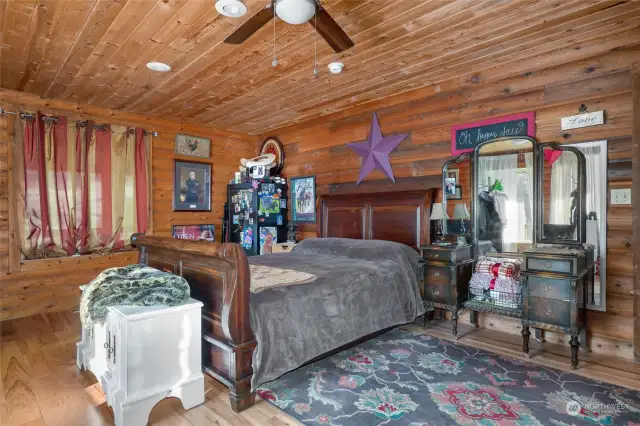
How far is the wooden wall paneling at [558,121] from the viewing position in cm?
269

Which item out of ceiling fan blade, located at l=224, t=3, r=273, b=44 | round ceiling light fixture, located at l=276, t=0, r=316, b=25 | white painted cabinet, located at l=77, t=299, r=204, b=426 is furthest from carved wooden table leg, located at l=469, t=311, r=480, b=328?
ceiling fan blade, located at l=224, t=3, r=273, b=44

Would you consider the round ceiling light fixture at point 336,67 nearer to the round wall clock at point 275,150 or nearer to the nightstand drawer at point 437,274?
the nightstand drawer at point 437,274

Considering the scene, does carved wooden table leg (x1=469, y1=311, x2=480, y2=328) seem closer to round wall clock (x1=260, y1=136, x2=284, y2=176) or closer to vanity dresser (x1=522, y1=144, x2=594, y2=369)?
vanity dresser (x1=522, y1=144, x2=594, y2=369)

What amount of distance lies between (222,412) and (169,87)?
318cm

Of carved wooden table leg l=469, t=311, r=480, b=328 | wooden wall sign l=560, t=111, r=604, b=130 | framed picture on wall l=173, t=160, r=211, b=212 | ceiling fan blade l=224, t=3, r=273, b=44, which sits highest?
ceiling fan blade l=224, t=3, r=273, b=44

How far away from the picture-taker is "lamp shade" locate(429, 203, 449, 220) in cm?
339

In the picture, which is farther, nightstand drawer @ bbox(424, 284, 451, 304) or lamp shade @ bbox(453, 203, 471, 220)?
lamp shade @ bbox(453, 203, 471, 220)

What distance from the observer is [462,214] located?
11.4 ft

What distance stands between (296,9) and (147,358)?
6.72ft

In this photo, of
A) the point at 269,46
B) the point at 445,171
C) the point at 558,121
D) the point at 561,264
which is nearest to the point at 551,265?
the point at 561,264

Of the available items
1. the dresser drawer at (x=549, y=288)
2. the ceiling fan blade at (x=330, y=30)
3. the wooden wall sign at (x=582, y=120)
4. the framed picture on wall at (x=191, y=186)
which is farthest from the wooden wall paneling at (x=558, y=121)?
the framed picture on wall at (x=191, y=186)

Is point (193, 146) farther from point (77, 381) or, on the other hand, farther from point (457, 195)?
point (457, 195)

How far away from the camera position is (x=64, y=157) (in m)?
4.02

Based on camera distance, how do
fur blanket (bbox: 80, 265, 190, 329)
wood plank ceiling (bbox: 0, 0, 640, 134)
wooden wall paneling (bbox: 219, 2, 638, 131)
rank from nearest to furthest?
fur blanket (bbox: 80, 265, 190, 329), wood plank ceiling (bbox: 0, 0, 640, 134), wooden wall paneling (bbox: 219, 2, 638, 131)
